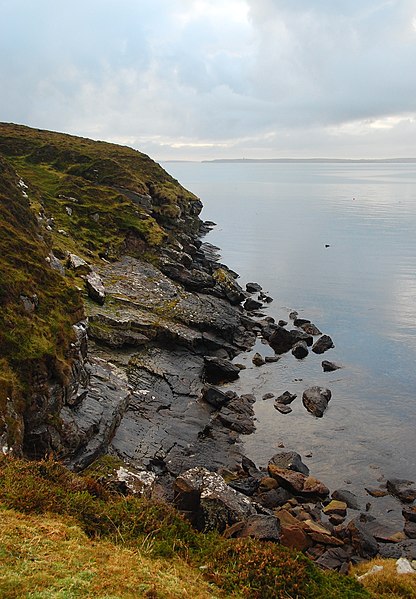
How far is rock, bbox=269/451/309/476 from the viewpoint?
90.5ft

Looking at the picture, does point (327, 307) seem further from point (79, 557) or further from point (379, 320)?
point (79, 557)

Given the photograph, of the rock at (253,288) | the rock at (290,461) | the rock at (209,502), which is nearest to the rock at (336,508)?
the rock at (290,461)

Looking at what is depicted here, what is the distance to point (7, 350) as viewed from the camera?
19719mm

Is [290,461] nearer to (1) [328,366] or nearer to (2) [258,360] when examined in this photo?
(2) [258,360]

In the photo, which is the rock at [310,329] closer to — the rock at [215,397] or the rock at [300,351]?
the rock at [300,351]

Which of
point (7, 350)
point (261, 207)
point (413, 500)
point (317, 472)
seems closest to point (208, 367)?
point (317, 472)

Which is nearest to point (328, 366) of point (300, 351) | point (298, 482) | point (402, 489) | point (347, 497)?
point (300, 351)

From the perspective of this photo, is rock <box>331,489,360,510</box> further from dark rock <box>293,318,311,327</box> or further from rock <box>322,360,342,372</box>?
dark rock <box>293,318,311,327</box>

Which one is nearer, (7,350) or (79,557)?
(79,557)

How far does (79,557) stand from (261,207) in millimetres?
177737

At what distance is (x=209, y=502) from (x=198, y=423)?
14126 mm

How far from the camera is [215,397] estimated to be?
34.9 m

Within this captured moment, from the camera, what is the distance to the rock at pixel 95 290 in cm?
3862

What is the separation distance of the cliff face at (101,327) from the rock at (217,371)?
98 cm
